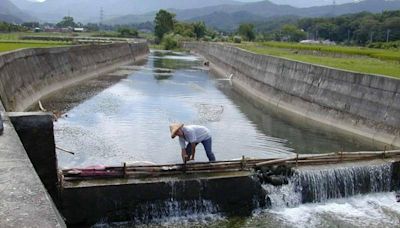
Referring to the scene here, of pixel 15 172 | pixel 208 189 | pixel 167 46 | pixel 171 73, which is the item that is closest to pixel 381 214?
pixel 208 189

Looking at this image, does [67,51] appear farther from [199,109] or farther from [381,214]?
[381,214]

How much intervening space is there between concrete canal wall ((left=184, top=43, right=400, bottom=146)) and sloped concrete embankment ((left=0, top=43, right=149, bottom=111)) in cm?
1485

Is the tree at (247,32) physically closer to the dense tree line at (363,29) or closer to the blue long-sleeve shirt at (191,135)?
the dense tree line at (363,29)

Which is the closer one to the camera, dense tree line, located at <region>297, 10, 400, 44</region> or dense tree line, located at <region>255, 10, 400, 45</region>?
dense tree line, located at <region>297, 10, 400, 44</region>

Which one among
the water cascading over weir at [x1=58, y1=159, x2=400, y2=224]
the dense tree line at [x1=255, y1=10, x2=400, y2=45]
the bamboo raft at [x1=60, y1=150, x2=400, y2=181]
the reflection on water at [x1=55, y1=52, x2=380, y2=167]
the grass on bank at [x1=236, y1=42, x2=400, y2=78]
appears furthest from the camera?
the dense tree line at [x1=255, y1=10, x2=400, y2=45]

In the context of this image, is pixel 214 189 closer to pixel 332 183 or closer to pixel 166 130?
pixel 332 183

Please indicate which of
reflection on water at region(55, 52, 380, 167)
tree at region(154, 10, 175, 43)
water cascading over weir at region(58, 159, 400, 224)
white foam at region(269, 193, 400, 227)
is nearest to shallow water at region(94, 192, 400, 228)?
white foam at region(269, 193, 400, 227)

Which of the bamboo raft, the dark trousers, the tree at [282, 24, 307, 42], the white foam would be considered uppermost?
the tree at [282, 24, 307, 42]

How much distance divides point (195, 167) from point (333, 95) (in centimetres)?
1409

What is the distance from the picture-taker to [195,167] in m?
11.5

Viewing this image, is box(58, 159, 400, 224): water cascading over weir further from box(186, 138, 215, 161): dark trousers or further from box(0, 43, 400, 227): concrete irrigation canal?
box(186, 138, 215, 161): dark trousers

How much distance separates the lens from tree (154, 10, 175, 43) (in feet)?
421

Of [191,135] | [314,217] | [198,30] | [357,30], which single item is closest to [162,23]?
[198,30]

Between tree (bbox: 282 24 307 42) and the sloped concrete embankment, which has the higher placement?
tree (bbox: 282 24 307 42)
